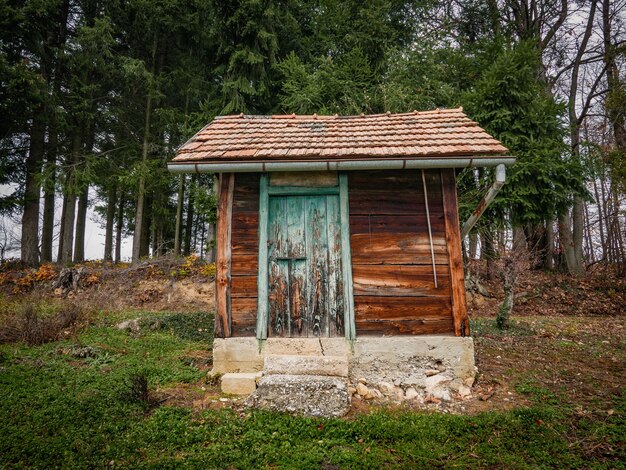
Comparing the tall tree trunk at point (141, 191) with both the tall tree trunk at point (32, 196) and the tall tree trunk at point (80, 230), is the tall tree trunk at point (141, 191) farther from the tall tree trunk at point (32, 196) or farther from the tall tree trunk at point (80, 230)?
the tall tree trunk at point (80, 230)

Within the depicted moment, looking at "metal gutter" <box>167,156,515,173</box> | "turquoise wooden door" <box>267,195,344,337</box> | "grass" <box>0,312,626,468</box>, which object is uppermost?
"metal gutter" <box>167,156,515,173</box>

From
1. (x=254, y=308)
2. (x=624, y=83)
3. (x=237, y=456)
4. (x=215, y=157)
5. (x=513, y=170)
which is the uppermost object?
(x=624, y=83)

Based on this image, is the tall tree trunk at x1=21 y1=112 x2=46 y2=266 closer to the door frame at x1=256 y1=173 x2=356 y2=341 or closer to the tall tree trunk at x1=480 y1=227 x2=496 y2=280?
the door frame at x1=256 y1=173 x2=356 y2=341

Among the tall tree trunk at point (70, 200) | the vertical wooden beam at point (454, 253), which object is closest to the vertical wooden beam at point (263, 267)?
the vertical wooden beam at point (454, 253)

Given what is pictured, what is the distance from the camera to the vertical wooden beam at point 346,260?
5109 mm

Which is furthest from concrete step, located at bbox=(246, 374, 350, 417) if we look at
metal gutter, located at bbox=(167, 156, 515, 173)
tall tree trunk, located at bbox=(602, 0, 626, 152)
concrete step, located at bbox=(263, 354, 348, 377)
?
tall tree trunk, located at bbox=(602, 0, 626, 152)

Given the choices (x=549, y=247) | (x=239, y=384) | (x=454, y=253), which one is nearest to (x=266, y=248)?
(x=239, y=384)

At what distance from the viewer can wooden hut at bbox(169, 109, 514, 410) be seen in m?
5.06

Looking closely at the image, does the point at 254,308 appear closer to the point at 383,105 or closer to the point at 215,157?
the point at 215,157

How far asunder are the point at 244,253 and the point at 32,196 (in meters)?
12.6

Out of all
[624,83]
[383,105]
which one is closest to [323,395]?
[383,105]

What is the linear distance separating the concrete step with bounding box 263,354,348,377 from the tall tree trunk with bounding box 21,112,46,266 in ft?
41.8

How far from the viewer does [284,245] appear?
5.34 metres

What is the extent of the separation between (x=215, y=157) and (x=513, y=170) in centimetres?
879
